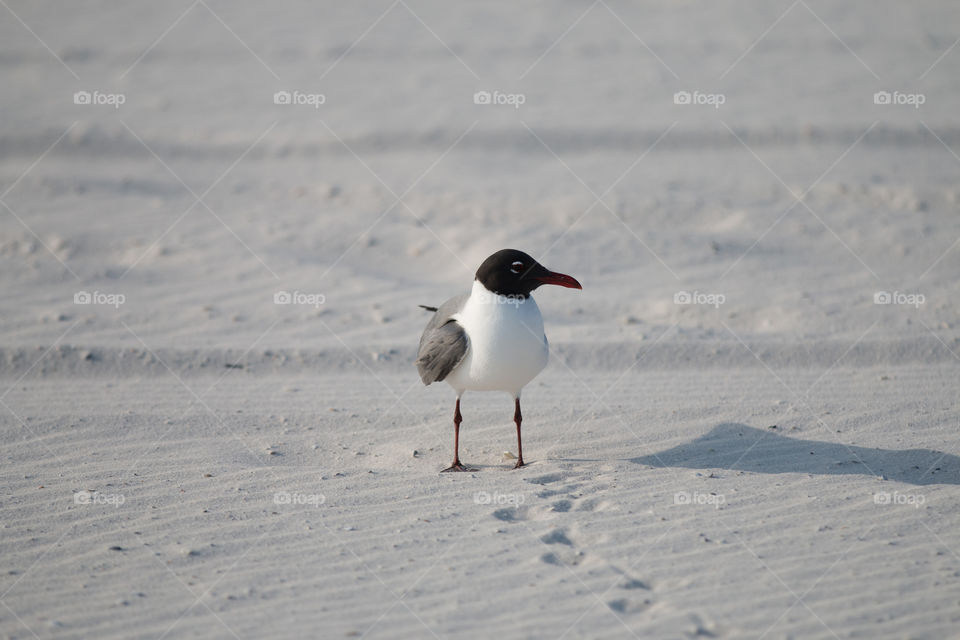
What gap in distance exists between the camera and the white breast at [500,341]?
18.7 ft

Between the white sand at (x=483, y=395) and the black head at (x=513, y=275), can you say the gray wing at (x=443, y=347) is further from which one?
the white sand at (x=483, y=395)

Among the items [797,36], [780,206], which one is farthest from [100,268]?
[797,36]

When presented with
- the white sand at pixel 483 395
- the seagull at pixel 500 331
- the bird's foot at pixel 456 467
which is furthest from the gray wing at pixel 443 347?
the white sand at pixel 483 395

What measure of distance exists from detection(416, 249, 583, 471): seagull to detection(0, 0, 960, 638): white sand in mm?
730

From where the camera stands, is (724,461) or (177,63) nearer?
(724,461)

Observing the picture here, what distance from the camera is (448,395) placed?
7.77 meters

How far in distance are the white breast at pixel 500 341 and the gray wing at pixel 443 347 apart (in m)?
0.06

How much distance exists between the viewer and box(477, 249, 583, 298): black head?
18.9 ft

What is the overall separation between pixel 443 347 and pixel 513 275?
705 mm

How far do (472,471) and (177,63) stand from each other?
17.0 meters

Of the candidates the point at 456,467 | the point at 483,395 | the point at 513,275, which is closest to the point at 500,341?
the point at 513,275

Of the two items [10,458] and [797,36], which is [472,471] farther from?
[797,36]

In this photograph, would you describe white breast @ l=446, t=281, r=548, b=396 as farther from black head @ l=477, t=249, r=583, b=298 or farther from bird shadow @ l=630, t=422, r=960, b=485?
bird shadow @ l=630, t=422, r=960, b=485

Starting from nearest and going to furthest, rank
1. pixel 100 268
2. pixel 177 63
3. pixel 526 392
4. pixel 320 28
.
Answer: pixel 526 392, pixel 100 268, pixel 177 63, pixel 320 28
